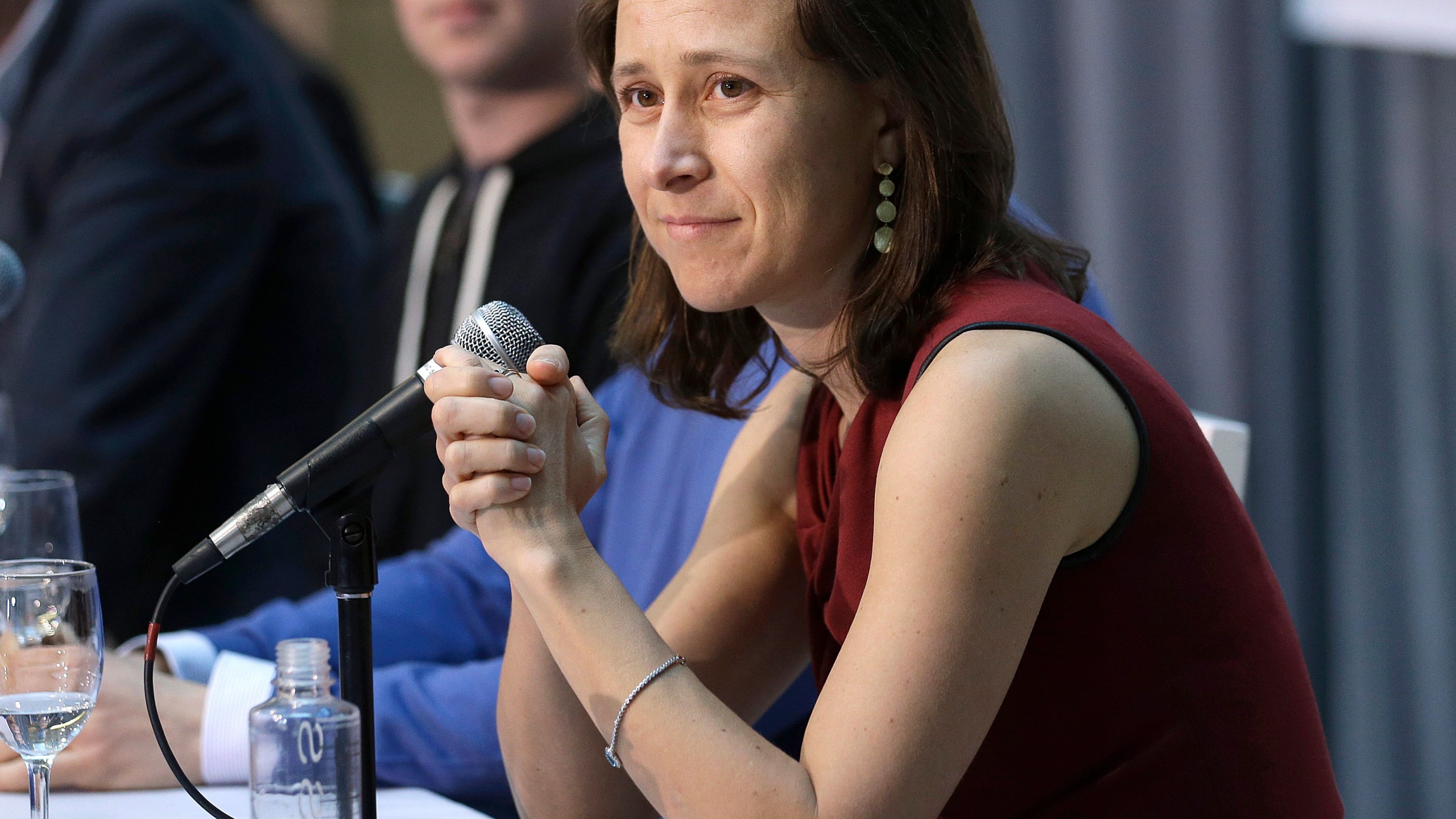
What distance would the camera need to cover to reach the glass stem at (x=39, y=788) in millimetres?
983

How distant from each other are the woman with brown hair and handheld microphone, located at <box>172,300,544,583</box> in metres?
0.03

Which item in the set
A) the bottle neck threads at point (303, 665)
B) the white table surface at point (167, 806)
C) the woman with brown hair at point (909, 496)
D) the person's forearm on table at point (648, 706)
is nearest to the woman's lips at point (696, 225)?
the woman with brown hair at point (909, 496)

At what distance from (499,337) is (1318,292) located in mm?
1978

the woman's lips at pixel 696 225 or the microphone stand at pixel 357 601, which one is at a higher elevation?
the woman's lips at pixel 696 225

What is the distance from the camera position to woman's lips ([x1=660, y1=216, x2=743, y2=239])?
1.06m

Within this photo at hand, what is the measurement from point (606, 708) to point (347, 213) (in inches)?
81.5

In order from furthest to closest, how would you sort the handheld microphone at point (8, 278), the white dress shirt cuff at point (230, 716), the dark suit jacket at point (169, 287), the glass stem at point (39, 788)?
the dark suit jacket at point (169, 287), the handheld microphone at point (8, 278), the white dress shirt cuff at point (230, 716), the glass stem at point (39, 788)

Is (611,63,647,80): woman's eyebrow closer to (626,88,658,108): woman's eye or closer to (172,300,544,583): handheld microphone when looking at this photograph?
(626,88,658,108): woman's eye

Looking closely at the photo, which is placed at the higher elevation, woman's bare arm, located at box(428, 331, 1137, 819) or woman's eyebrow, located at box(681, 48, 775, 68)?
woman's eyebrow, located at box(681, 48, 775, 68)

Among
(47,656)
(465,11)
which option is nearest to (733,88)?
(47,656)

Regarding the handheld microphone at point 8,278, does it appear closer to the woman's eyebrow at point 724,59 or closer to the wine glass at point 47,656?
the wine glass at point 47,656

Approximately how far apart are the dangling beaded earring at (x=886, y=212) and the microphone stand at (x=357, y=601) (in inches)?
16.5

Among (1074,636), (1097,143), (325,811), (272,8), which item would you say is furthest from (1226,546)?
(272,8)

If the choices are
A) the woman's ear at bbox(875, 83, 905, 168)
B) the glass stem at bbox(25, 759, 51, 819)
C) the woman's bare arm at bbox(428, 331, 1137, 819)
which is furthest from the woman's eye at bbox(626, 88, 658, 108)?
the glass stem at bbox(25, 759, 51, 819)
